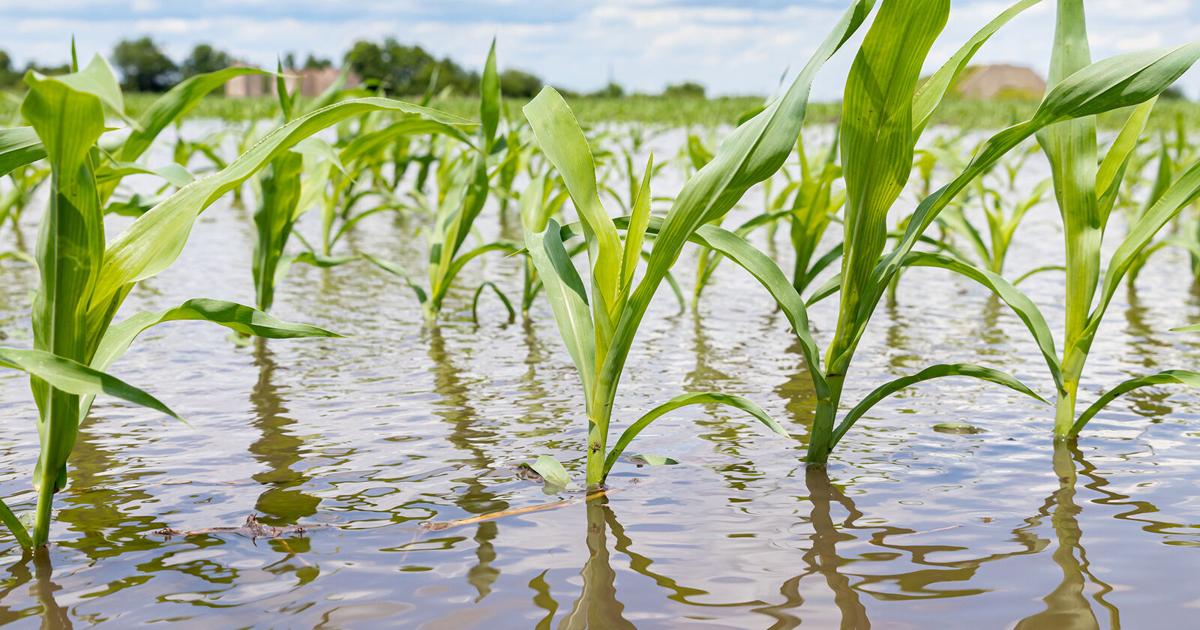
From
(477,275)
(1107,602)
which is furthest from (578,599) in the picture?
(477,275)

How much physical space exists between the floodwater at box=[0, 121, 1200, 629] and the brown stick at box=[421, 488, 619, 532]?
2cm

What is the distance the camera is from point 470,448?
1895mm

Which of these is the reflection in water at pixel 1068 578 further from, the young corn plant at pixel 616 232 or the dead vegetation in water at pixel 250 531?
the dead vegetation in water at pixel 250 531

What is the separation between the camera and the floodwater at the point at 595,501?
4.08ft


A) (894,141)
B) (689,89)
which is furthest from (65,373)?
(689,89)

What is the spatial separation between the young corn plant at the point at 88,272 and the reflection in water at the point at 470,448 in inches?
14.8

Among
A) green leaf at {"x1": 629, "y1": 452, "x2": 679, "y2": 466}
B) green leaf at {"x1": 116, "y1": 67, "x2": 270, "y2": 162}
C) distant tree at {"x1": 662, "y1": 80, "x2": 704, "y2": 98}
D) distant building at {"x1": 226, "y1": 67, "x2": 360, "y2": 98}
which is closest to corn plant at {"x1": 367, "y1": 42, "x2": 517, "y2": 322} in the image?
distant building at {"x1": 226, "y1": 67, "x2": 360, "y2": 98}

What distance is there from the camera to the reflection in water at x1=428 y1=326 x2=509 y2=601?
4.42 ft

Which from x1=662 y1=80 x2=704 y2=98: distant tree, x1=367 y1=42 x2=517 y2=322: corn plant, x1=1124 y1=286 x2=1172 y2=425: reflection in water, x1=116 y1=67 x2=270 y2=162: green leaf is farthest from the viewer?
x1=662 y1=80 x2=704 y2=98: distant tree

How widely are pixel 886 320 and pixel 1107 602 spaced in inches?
79.2

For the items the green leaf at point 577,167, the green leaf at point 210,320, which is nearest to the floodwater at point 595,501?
the green leaf at point 210,320

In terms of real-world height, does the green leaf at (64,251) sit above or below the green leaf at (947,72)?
below

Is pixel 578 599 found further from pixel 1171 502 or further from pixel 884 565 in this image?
pixel 1171 502

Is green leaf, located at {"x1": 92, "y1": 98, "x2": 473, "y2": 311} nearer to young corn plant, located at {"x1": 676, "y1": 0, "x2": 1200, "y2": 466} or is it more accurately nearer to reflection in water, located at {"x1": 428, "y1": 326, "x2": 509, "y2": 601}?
reflection in water, located at {"x1": 428, "y1": 326, "x2": 509, "y2": 601}
